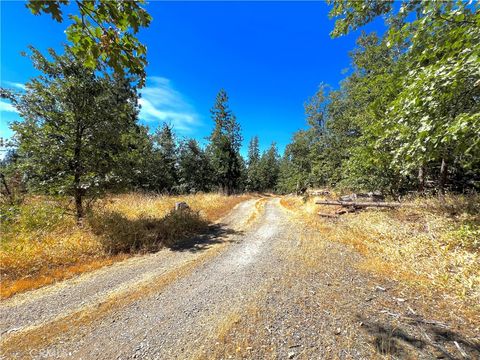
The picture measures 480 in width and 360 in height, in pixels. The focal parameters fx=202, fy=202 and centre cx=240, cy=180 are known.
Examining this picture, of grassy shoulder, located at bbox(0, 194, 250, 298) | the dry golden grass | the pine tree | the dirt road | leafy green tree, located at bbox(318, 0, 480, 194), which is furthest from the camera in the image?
the pine tree

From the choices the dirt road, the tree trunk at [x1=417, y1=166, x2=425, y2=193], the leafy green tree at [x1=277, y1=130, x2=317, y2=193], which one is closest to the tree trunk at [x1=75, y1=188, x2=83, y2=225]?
the dirt road

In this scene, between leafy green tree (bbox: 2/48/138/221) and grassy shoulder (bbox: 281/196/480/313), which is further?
leafy green tree (bbox: 2/48/138/221)

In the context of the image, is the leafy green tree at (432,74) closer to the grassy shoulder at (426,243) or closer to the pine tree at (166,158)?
the grassy shoulder at (426,243)

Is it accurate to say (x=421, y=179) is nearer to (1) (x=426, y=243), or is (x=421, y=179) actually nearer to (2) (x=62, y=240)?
(1) (x=426, y=243)

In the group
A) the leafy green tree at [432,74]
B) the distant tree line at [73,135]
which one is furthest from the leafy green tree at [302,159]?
the distant tree line at [73,135]

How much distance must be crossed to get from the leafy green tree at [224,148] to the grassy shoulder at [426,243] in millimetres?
21928

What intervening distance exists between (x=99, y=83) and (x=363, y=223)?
1161 centimetres

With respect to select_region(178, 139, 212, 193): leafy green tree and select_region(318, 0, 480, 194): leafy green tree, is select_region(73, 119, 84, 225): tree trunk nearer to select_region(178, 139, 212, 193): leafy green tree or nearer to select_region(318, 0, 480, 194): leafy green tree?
select_region(318, 0, 480, 194): leafy green tree

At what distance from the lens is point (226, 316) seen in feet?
Answer: 10.8

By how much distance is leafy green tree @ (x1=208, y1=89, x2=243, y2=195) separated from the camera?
29891 millimetres

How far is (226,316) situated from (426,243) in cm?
588

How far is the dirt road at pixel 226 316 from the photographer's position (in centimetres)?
261

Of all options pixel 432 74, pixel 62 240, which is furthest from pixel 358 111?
pixel 62 240

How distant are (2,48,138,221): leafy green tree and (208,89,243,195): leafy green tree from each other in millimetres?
21375
